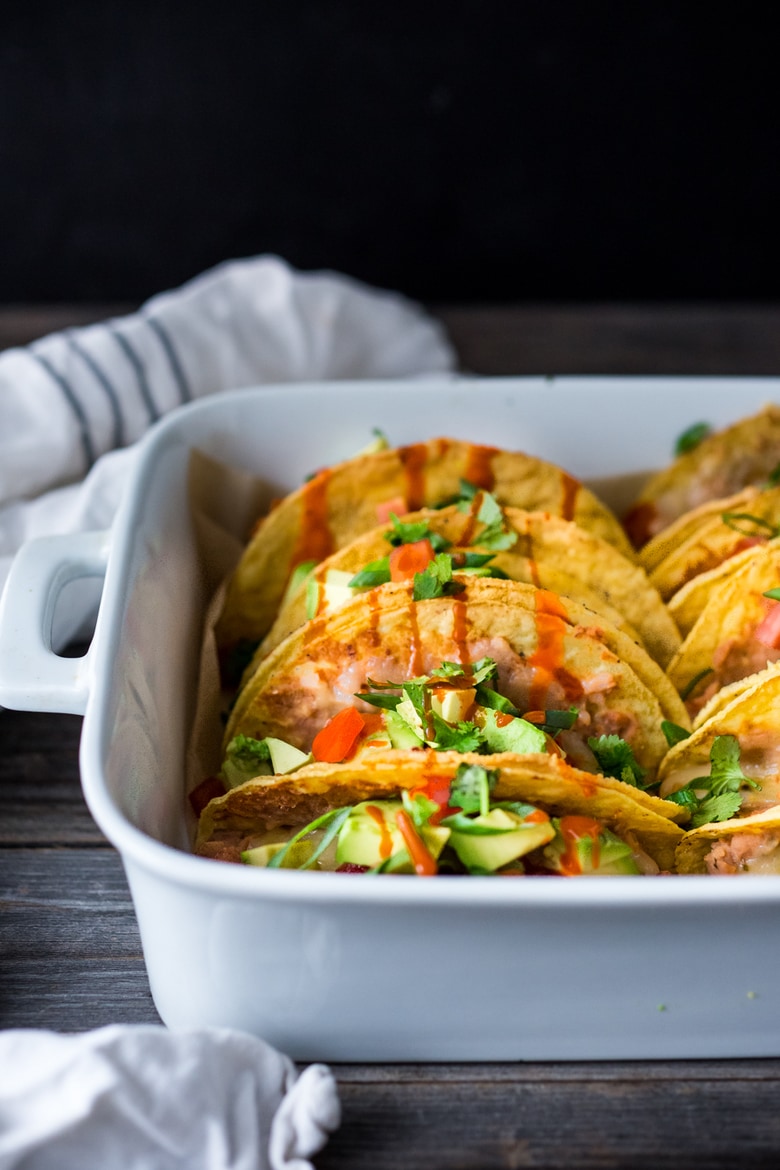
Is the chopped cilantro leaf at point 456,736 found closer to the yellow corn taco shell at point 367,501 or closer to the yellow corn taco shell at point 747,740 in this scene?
the yellow corn taco shell at point 747,740

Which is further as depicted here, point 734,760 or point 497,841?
point 734,760

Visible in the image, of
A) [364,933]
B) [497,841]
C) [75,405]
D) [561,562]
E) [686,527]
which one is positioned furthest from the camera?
[75,405]

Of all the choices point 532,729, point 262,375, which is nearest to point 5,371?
point 262,375

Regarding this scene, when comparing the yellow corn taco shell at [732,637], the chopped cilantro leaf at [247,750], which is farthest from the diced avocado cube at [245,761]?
the yellow corn taco shell at [732,637]

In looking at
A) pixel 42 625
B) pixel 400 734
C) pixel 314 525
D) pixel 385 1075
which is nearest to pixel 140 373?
pixel 314 525

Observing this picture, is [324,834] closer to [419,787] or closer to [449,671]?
[419,787]

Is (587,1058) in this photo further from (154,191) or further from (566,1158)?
(154,191)
